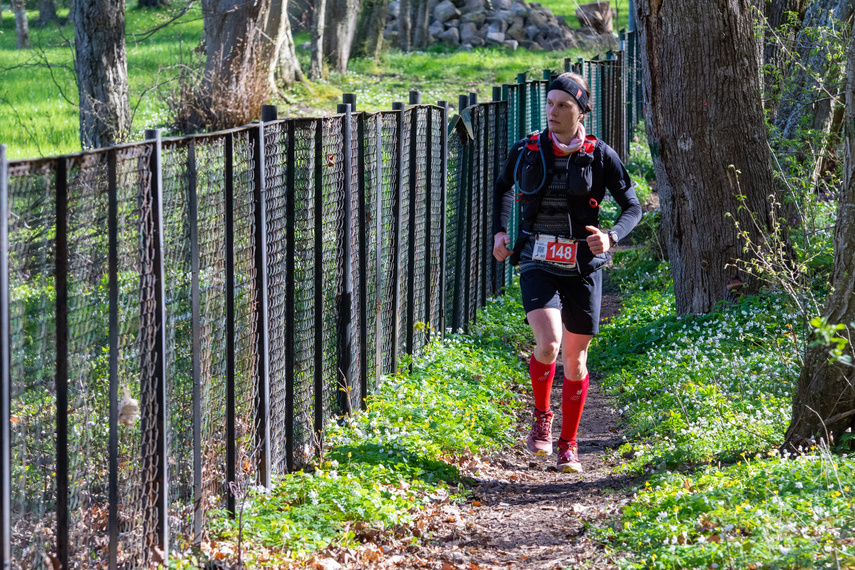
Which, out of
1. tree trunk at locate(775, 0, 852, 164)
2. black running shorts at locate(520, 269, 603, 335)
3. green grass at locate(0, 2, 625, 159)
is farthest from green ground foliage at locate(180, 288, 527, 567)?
green grass at locate(0, 2, 625, 159)

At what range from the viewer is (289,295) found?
518 cm

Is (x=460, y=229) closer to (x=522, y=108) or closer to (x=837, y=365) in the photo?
(x=522, y=108)

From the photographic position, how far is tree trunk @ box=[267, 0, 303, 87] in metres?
20.0

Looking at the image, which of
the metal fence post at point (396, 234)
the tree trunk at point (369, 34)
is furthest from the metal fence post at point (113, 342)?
the tree trunk at point (369, 34)

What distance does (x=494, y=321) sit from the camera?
9.23 m

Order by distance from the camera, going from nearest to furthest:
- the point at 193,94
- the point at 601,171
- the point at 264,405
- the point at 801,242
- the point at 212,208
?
the point at 212,208, the point at 264,405, the point at 601,171, the point at 801,242, the point at 193,94

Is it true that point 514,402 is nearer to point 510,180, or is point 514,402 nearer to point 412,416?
point 412,416

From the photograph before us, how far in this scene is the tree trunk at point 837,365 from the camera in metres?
4.68

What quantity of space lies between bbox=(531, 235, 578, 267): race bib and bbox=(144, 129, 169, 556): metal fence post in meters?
2.58

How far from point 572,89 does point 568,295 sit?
1253 mm

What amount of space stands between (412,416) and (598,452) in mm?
1322

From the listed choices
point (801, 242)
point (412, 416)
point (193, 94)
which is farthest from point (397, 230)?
point (193, 94)

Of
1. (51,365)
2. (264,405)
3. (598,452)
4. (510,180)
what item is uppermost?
(510,180)

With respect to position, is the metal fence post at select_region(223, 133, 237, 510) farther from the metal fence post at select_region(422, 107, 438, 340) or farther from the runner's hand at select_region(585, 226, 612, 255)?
the metal fence post at select_region(422, 107, 438, 340)
